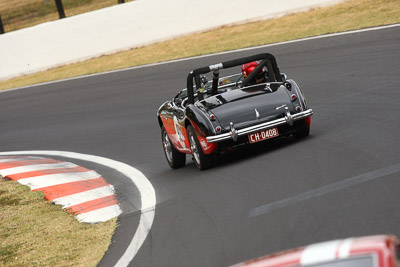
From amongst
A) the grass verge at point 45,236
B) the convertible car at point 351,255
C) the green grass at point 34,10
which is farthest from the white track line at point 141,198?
the green grass at point 34,10

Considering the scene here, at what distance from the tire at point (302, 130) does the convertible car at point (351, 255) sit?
6704 millimetres

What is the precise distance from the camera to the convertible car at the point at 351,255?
260 centimetres

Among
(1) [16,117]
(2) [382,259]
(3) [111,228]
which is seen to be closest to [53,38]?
(1) [16,117]

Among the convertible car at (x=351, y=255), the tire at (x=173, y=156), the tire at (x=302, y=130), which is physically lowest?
the tire at (x=173, y=156)

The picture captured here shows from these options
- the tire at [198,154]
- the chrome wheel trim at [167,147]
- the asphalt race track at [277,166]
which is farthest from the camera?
the chrome wheel trim at [167,147]

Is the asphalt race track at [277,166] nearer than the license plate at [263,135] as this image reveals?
Yes

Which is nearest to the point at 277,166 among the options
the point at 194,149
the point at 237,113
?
the point at 237,113

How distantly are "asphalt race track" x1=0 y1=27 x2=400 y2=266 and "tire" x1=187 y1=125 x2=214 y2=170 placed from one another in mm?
126

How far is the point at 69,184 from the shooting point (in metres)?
10.5

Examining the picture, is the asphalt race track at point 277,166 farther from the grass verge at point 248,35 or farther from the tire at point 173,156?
the grass verge at point 248,35

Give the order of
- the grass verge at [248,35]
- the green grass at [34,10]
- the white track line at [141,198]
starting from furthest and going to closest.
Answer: the green grass at [34,10] < the grass verge at [248,35] < the white track line at [141,198]

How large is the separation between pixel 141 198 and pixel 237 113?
1578mm

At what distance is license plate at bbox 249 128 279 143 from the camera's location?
9266 millimetres

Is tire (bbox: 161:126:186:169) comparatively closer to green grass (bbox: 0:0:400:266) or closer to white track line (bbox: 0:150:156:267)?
white track line (bbox: 0:150:156:267)
